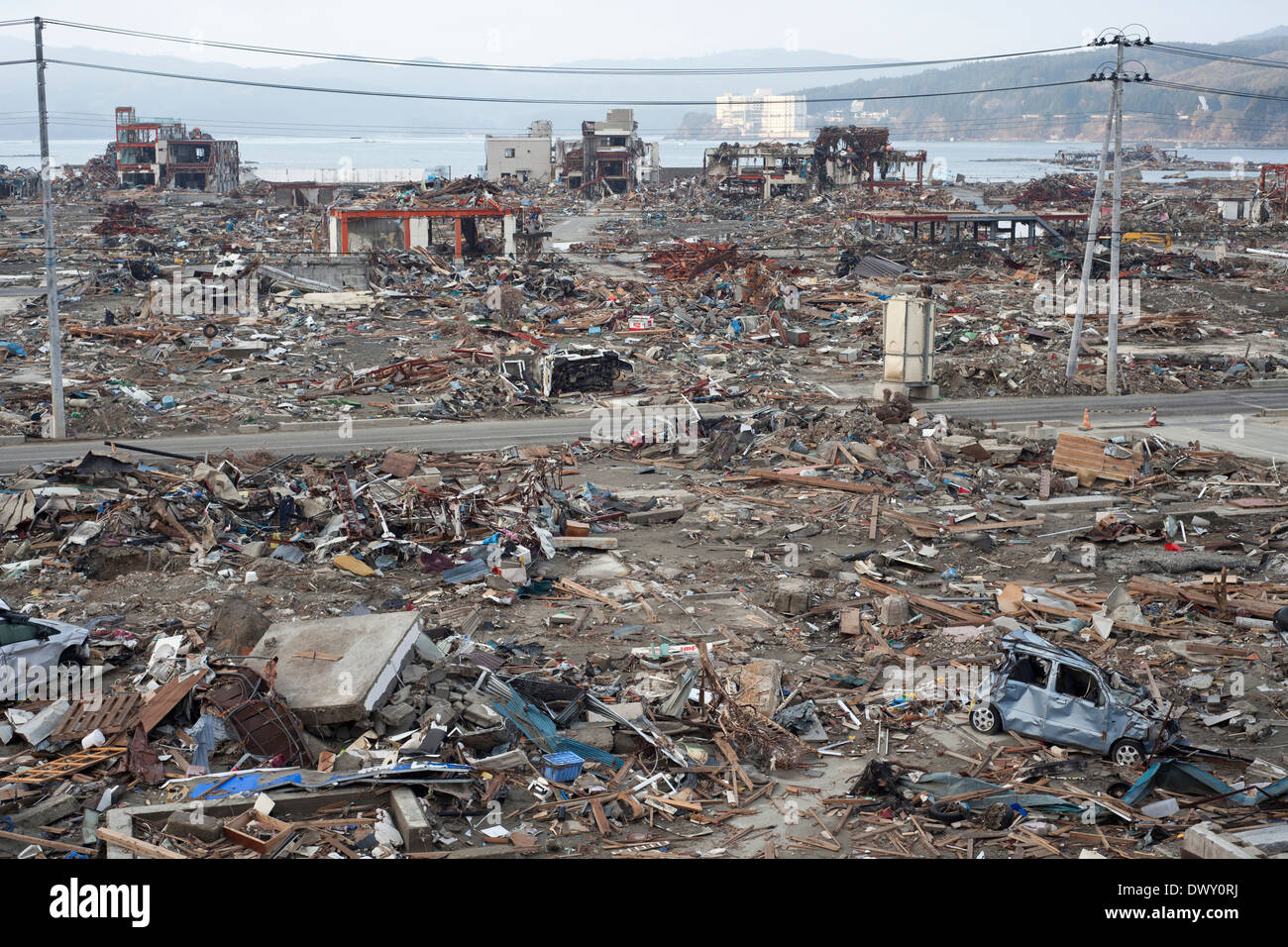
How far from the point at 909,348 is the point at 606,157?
298 ft

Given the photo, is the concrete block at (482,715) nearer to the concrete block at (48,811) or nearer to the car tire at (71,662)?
the concrete block at (48,811)

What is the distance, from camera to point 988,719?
42.6 feet

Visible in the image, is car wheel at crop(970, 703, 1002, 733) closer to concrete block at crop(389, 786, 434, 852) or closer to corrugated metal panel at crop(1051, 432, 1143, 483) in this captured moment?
concrete block at crop(389, 786, 434, 852)

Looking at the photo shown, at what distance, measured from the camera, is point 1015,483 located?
2367cm

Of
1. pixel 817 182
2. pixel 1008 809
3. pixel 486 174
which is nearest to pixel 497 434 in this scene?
pixel 1008 809

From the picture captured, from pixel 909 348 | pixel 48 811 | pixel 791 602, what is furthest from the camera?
pixel 909 348

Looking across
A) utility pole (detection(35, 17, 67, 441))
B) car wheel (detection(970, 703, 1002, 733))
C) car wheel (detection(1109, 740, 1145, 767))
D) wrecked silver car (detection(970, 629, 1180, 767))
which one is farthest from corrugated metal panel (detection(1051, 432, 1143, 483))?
utility pole (detection(35, 17, 67, 441))

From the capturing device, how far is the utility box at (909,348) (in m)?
31.7
